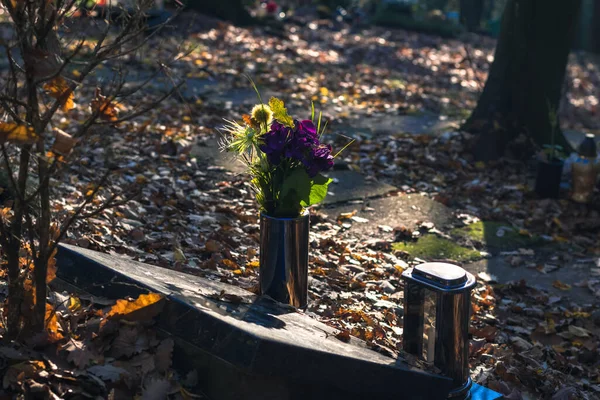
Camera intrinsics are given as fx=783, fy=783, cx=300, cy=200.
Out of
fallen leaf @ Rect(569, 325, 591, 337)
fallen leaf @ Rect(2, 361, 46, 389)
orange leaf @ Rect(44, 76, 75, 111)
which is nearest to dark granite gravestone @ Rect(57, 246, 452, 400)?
fallen leaf @ Rect(2, 361, 46, 389)

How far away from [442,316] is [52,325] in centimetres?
178

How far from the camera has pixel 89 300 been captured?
11.7ft

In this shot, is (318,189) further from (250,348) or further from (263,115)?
(250,348)

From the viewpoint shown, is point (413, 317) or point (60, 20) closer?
point (60, 20)

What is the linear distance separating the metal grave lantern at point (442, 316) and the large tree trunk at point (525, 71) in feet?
17.3

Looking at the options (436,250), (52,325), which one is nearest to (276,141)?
(52,325)

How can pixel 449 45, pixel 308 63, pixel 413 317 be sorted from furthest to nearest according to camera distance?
pixel 449 45, pixel 308 63, pixel 413 317

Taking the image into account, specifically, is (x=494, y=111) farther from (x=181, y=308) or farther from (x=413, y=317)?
(x=181, y=308)

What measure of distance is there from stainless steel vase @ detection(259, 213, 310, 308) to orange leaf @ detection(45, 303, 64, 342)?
1.37m

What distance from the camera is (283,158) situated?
421cm

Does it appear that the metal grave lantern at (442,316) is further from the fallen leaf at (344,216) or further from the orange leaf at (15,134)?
the fallen leaf at (344,216)

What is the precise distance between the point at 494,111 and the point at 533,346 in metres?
4.37

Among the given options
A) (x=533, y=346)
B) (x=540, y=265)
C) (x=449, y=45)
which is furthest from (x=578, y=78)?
(x=533, y=346)

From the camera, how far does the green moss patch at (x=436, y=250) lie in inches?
247
